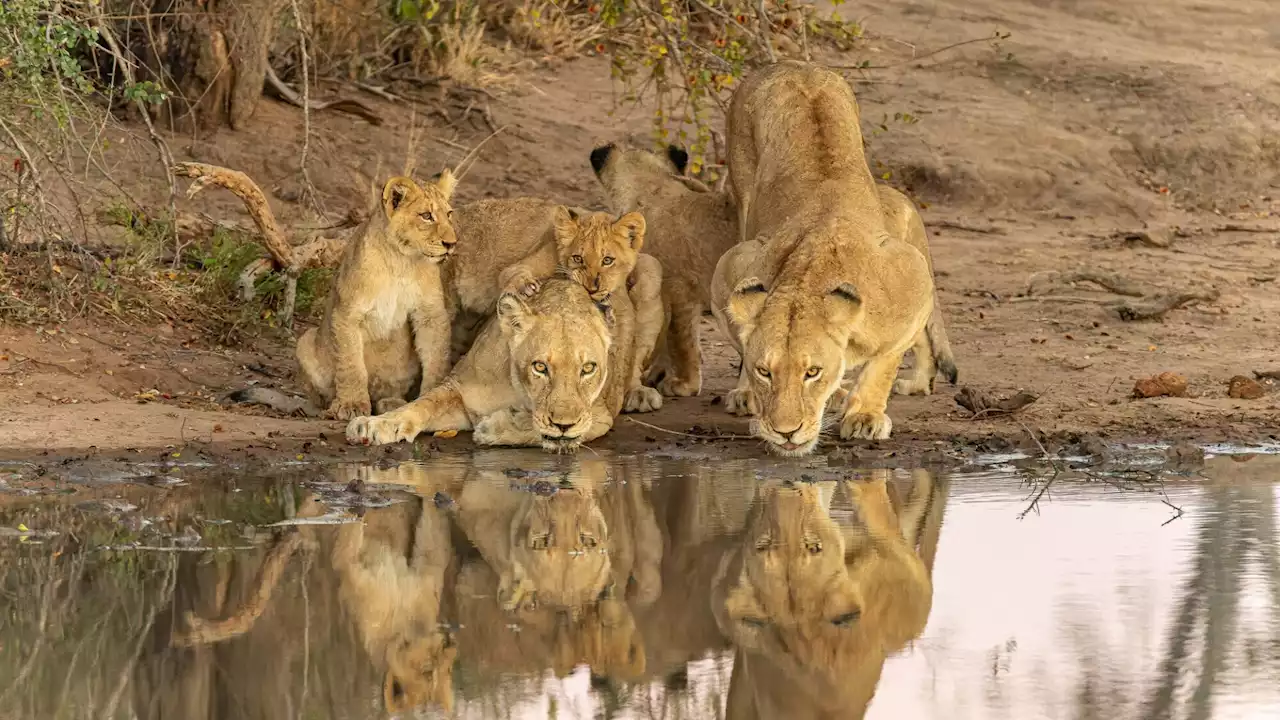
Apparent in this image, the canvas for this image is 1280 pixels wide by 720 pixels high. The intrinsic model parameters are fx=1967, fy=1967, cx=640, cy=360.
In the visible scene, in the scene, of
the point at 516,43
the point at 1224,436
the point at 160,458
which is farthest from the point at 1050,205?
the point at 160,458

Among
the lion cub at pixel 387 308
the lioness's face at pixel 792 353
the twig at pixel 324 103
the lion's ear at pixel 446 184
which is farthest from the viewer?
the twig at pixel 324 103

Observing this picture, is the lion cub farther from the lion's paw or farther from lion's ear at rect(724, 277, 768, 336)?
lion's ear at rect(724, 277, 768, 336)

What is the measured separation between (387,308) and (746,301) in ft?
5.47

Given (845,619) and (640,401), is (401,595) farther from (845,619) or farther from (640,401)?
(640,401)

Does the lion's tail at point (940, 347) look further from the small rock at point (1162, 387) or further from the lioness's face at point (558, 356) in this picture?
the lioness's face at point (558, 356)

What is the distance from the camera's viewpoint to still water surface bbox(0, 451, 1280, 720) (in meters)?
4.14

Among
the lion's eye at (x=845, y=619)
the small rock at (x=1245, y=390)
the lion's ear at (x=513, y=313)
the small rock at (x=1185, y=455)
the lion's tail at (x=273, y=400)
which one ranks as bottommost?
the lion's tail at (x=273, y=400)

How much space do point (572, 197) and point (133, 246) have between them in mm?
3553

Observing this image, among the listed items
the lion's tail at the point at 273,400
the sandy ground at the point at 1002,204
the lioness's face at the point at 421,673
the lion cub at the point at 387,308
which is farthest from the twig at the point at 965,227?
the lioness's face at the point at 421,673

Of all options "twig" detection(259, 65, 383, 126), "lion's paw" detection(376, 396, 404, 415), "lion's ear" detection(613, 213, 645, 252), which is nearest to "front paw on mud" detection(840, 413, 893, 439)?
"lion's ear" detection(613, 213, 645, 252)

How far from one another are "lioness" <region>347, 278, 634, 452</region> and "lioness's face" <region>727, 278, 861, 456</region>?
→ 72 centimetres

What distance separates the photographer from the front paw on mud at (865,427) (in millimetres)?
7730

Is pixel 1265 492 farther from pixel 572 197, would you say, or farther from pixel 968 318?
pixel 572 197

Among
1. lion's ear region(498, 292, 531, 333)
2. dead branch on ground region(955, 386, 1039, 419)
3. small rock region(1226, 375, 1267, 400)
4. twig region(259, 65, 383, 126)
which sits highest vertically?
twig region(259, 65, 383, 126)
